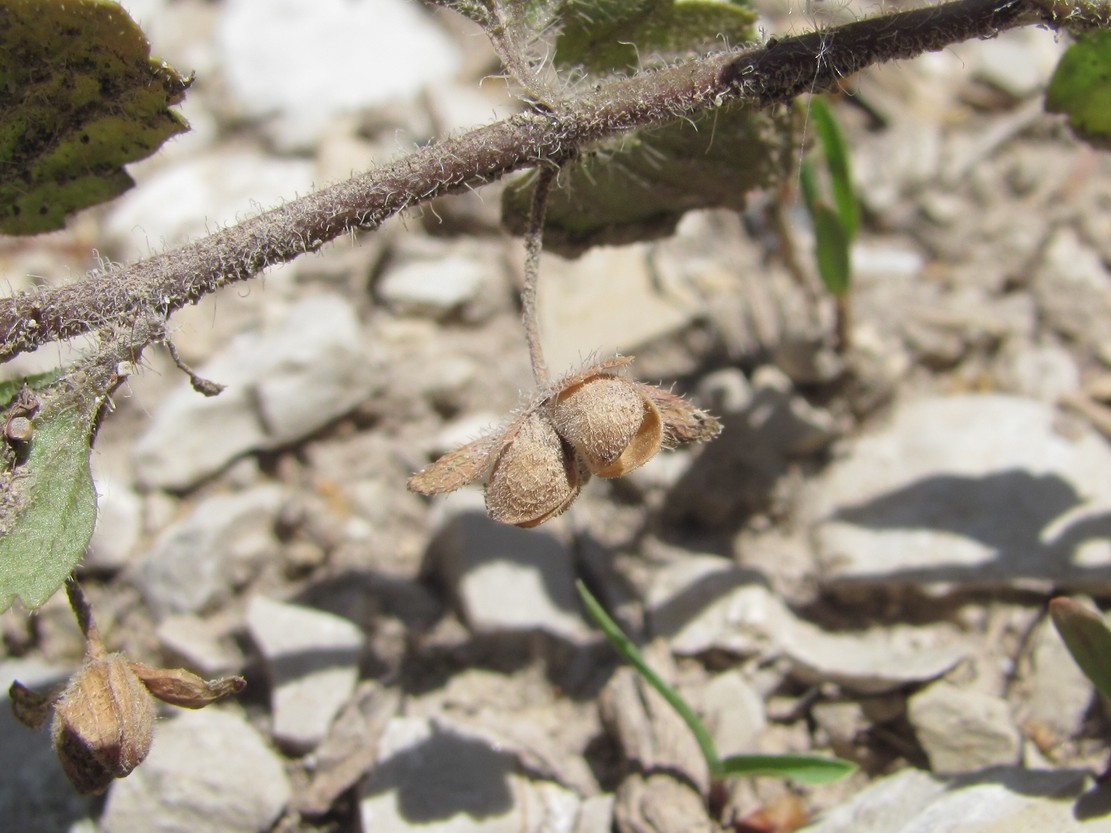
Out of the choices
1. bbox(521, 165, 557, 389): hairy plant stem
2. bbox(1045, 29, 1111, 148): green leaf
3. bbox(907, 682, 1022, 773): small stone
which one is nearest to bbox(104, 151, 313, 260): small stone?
bbox(521, 165, 557, 389): hairy plant stem

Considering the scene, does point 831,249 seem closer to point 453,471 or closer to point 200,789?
point 453,471

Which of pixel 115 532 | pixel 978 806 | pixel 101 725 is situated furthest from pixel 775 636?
pixel 115 532

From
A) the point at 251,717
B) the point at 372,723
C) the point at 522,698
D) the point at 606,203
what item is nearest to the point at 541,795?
the point at 522,698

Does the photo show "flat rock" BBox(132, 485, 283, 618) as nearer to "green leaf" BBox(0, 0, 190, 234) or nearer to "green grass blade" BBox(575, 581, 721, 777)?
"green leaf" BBox(0, 0, 190, 234)

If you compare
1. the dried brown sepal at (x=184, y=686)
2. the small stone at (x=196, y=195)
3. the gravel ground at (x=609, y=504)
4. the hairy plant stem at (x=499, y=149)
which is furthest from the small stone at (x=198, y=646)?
the small stone at (x=196, y=195)

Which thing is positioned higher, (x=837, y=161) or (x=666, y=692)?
(x=837, y=161)

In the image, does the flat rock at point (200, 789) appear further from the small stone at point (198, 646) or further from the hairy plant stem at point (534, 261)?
the hairy plant stem at point (534, 261)
